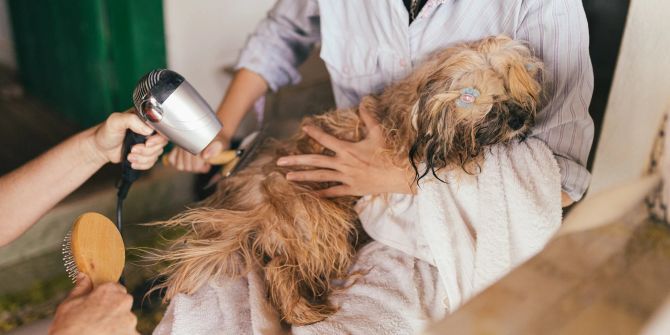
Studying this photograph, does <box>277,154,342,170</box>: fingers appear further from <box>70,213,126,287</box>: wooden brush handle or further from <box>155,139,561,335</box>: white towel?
<box>70,213,126,287</box>: wooden brush handle

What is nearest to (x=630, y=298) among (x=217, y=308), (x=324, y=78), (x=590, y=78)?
(x=590, y=78)

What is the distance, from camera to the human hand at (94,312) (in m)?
0.92

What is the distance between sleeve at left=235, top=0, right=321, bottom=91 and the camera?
1.54 meters

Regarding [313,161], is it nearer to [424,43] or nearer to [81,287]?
[424,43]

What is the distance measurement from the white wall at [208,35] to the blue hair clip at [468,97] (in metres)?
1.30

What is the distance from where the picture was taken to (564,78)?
104cm

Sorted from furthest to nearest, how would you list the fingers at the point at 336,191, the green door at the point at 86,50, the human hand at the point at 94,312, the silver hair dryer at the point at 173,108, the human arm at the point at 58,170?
1. the green door at the point at 86,50
2. the fingers at the point at 336,191
3. the human arm at the point at 58,170
4. the silver hair dryer at the point at 173,108
5. the human hand at the point at 94,312

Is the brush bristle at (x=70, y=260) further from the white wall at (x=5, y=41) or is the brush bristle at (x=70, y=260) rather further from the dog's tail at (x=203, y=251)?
the white wall at (x=5, y=41)

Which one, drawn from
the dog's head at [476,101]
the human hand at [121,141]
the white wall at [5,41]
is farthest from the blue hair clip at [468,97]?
the white wall at [5,41]

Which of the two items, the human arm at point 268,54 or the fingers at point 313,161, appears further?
the human arm at point 268,54

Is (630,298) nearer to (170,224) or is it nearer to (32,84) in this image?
(170,224)

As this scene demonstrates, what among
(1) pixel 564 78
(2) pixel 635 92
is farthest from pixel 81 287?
(2) pixel 635 92

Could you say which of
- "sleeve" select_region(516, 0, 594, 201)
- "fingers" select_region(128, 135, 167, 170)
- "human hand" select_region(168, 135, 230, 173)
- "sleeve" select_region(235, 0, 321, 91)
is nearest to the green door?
"sleeve" select_region(235, 0, 321, 91)

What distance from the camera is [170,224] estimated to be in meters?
1.32
